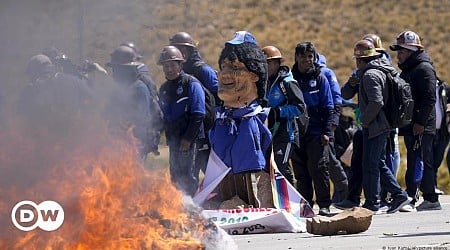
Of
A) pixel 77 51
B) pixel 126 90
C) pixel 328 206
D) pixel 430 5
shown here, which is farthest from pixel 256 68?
pixel 430 5

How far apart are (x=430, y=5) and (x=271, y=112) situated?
4997cm

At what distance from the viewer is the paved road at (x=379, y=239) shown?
9.49 metres

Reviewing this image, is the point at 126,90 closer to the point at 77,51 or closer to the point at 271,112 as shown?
the point at 77,51

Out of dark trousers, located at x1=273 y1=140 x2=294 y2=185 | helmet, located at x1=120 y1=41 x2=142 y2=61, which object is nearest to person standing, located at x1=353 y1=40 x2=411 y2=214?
dark trousers, located at x1=273 y1=140 x2=294 y2=185

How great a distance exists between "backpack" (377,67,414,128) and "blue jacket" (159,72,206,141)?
2.05 metres

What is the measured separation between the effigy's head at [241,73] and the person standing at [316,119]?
2198 mm

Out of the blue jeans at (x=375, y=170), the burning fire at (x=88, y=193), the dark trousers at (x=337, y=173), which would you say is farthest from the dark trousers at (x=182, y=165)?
the burning fire at (x=88, y=193)

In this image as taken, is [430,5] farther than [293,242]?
Yes

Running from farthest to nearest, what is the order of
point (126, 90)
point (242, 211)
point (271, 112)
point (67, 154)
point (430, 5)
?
point (430, 5)
point (271, 112)
point (242, 211)
point (126, 90)
point (67, 154)

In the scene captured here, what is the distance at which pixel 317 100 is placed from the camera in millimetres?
13555

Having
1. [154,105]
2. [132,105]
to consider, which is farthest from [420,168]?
[132,105]

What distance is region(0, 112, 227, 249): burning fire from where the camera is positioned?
731 centimetres

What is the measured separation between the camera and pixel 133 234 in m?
7.69

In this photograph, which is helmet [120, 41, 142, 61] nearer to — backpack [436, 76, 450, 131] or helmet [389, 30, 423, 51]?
helmet [389, 30, 423, 51]
